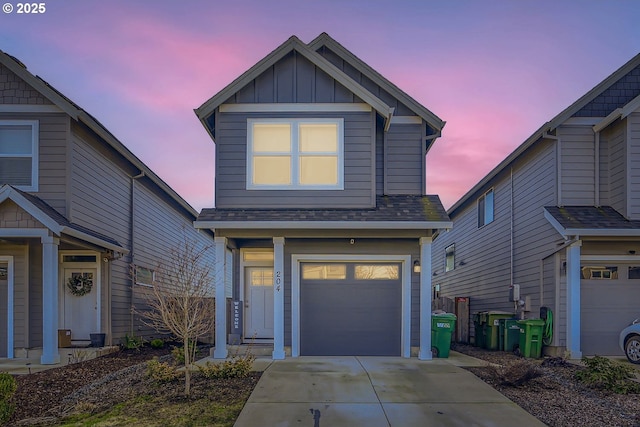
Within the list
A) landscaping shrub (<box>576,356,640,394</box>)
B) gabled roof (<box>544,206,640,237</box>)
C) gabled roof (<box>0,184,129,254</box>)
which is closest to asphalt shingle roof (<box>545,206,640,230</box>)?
gabled roof (<box>544,206,640,237</box>)

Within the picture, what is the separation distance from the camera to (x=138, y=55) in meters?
14.5

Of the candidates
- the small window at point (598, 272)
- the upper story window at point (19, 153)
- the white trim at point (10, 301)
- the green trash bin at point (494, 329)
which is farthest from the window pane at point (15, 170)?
the small window at point (598, 272)

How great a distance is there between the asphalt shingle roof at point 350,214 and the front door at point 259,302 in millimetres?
2034

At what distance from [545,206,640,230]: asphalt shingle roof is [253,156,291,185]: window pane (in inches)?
240

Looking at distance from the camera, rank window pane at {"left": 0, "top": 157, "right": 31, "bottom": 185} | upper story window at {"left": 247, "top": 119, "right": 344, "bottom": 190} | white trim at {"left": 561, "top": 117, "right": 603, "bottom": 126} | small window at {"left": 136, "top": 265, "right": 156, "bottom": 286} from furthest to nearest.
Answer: small window at {"left": 136, "top": 265, "right": 156, "bottom": 286}
white trim at {"left": 561, "top": 117, "right": 603, "bottom": 126}
window pane at {"left": 0, "top": 157, "right": 31, "bottom": 185}
upper story window at {"left": 247, "top": 119, "right": 344, "bottom": 190}

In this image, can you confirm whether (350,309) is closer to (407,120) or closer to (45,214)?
(407,120)

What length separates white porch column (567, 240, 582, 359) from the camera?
1083 cm

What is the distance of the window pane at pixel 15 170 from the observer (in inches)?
445

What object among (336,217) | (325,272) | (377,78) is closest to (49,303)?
(325,272)

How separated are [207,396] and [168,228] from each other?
1180cm

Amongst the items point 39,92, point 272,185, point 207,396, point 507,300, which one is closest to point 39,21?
point 39,92

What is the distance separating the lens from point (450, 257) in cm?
2152

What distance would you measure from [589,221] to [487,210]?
6.03 m

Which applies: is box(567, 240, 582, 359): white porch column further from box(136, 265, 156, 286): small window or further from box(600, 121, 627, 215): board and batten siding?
box(136, 265, 156, 286): small window
